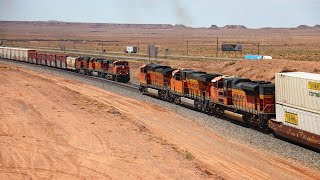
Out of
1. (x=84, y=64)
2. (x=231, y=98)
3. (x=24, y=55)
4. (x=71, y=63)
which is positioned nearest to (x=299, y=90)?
(x=231, y=98)

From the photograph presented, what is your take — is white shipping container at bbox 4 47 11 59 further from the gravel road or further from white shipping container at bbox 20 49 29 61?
the gravel road

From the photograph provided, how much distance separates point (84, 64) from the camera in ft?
205

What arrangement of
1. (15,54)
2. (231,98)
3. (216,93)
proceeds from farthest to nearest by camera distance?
1. (15,54)
2. (216,93)
3. (231,98)

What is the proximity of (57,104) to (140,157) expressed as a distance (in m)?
16.7

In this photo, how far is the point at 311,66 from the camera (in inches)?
1907

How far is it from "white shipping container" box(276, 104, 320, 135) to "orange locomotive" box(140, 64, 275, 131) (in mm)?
1732

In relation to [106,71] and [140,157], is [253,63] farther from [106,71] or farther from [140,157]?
[140,157]

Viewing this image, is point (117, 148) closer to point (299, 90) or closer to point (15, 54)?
point (299, 90)

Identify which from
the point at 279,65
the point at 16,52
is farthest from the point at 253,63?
the point at 16,52

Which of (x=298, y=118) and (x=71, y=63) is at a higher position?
(x=71, y=63)

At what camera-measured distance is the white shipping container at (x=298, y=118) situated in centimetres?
2138

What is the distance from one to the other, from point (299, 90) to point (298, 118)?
158cm

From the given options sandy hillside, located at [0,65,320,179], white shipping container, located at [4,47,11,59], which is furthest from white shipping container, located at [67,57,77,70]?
white shipping container, located at [4,47,11,59]

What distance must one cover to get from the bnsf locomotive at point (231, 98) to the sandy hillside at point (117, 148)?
2.49 metres
